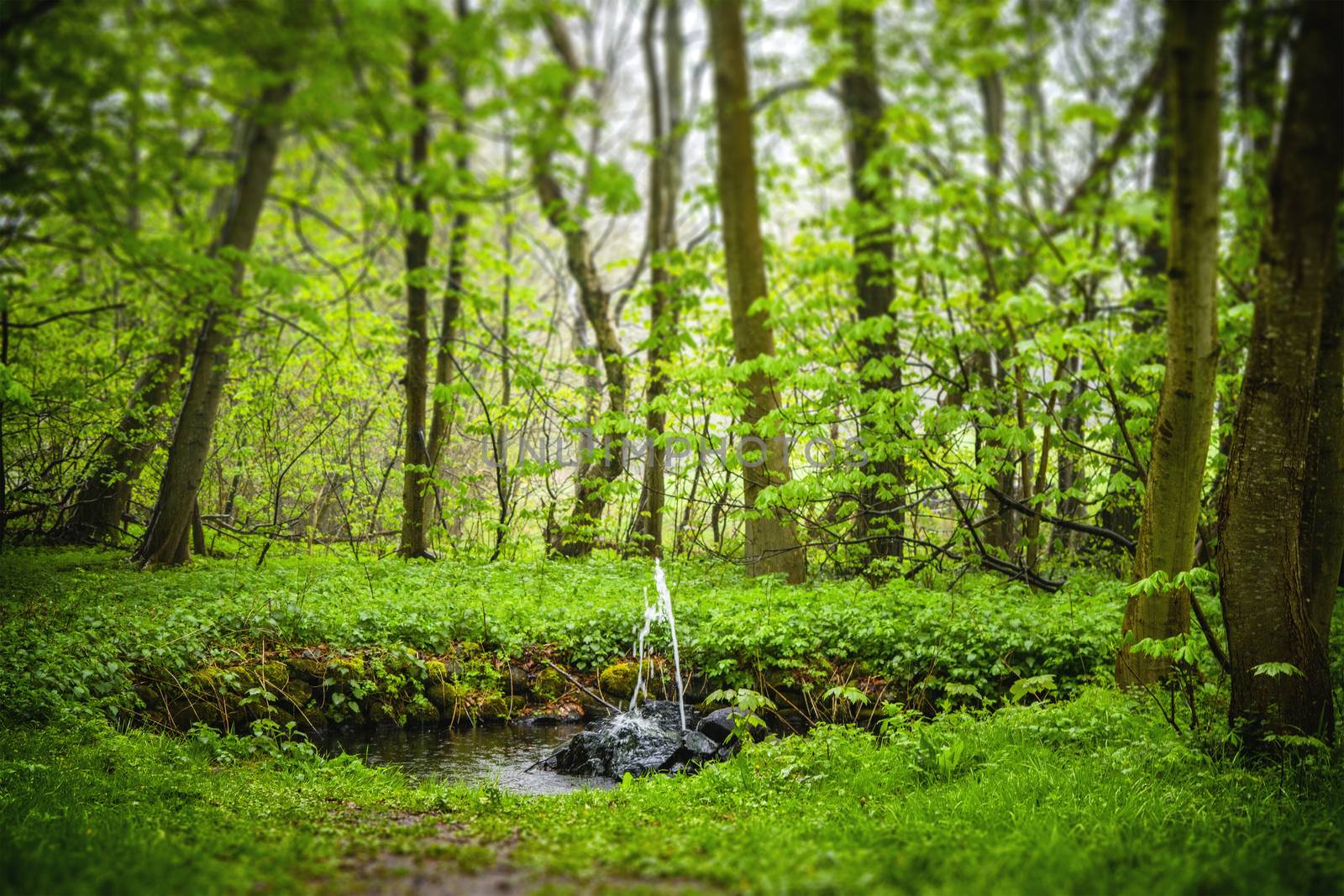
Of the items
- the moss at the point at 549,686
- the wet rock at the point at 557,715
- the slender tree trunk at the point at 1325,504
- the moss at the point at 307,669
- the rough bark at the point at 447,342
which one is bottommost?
the wet rock at the point at 557,715

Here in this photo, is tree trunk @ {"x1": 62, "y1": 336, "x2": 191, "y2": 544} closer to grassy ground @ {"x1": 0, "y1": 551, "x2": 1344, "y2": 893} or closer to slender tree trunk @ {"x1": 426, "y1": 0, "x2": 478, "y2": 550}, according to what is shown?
grassy ground @ {"x1": 0, "y1": 551, "x2": 1344, "y2": 893}

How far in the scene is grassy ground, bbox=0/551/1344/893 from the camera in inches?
95.7

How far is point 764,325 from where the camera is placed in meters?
8.02

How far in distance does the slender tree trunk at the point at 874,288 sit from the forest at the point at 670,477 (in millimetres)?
100

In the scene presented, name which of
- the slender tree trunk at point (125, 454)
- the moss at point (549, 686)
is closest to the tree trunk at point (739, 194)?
the moss at point (549, 686)

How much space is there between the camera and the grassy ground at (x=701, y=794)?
95.7 inches

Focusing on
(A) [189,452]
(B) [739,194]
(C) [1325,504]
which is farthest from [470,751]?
(B) [739,194]

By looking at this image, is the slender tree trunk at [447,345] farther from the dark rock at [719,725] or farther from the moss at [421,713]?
the dark rock at [719,725]

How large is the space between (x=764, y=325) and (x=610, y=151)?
7592 millimetres

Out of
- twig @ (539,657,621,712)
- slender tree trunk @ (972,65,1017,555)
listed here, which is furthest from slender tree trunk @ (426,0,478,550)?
slender tree trunk @ (972,65,1017,555)

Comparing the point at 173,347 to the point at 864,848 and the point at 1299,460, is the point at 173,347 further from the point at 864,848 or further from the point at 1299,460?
the point at 1299,460

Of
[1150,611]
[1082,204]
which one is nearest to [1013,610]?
[1150,611]

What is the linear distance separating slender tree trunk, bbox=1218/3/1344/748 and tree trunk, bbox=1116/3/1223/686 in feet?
0.67

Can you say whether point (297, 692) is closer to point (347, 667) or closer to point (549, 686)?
point (347, 667)
